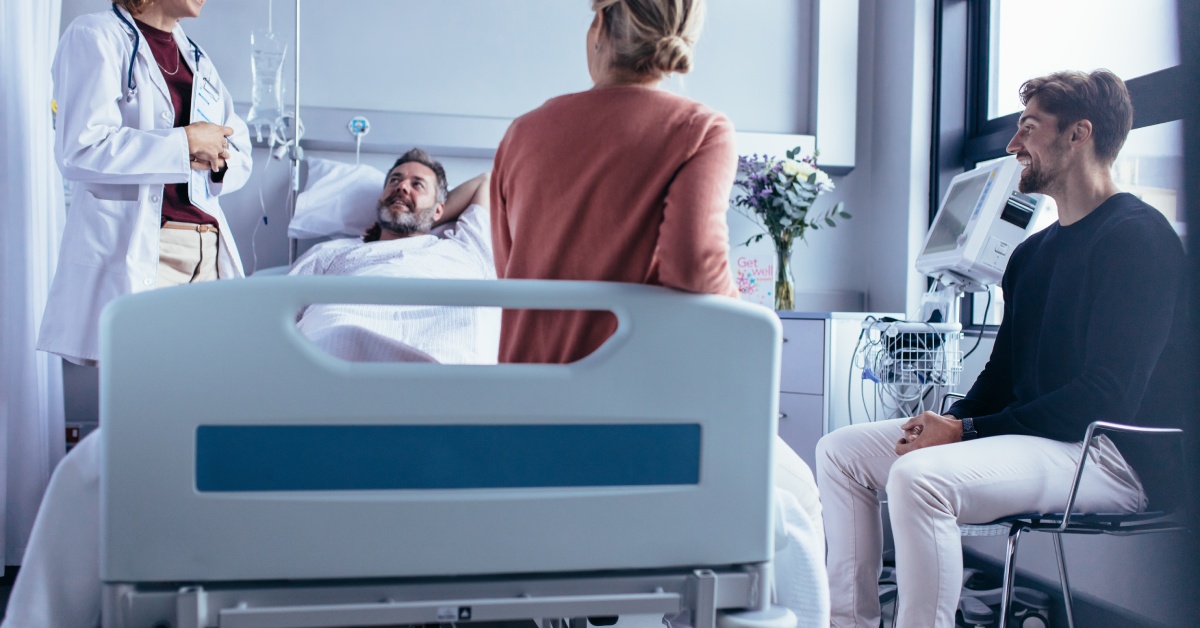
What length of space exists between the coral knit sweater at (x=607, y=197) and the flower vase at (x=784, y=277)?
7.65 ft

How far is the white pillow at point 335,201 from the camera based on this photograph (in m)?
3.06

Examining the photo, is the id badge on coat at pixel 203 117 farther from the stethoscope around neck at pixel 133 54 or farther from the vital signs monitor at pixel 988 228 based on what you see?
the vital signs monitor at pixel 988 228

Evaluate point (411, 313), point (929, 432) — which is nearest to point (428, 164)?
point (411, 313)

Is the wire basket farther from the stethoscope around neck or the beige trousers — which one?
the stethoscope around neck

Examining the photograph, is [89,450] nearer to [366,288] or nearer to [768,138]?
[366,288]

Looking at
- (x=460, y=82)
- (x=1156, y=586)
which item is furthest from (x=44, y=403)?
(x=1156, y=586)

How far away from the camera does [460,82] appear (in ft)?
11.2

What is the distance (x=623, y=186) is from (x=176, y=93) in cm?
164

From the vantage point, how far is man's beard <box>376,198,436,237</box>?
2.93m

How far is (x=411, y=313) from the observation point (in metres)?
1.99

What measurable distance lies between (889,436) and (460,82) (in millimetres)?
2182

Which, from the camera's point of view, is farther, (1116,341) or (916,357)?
(916,357)

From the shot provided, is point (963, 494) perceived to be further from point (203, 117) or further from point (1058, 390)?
point (203, 117)

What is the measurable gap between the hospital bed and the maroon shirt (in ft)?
4.79
